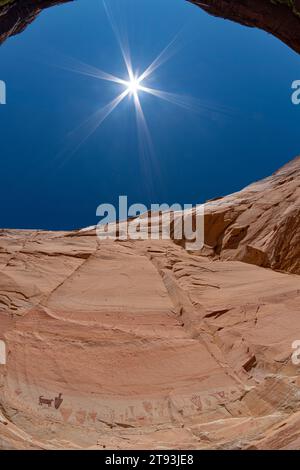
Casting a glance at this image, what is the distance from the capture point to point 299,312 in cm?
921

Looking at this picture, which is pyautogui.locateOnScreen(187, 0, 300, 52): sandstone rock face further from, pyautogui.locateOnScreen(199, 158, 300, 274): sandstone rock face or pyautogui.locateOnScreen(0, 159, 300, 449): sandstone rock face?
pyautogui.locateOnScreen(0, 159, 300, 449): sandstone rock face

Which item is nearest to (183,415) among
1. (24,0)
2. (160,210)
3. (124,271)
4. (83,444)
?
(83,444)

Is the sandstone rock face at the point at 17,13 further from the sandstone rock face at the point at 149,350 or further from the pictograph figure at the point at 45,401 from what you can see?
the pictograph figure at the point at 45,401

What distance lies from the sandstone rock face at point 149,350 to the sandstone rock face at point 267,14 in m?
15.2

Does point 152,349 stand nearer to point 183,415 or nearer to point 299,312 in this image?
point 183,415

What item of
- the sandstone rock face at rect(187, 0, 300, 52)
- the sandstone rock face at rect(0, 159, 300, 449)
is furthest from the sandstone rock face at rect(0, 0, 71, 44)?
the sandstone rock face at rect(0, 159, 300, 449)

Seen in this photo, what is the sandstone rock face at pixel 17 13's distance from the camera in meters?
20.5

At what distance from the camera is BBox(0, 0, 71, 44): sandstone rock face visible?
20508 mm

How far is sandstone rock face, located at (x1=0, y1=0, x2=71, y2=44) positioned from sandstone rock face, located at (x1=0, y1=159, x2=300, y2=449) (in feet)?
49.4

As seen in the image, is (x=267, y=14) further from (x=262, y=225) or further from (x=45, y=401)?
(x=45, y=401)

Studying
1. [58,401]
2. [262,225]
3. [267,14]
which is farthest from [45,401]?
[267,14]

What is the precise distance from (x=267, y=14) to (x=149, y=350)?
78.1 ft

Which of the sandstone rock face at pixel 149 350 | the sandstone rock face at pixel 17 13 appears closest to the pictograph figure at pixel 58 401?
the sandstone rock face at pixel 149 350
